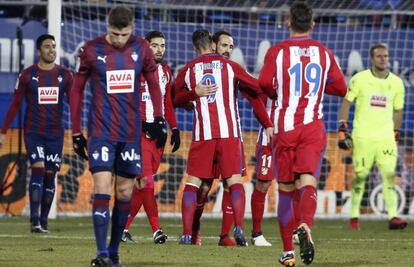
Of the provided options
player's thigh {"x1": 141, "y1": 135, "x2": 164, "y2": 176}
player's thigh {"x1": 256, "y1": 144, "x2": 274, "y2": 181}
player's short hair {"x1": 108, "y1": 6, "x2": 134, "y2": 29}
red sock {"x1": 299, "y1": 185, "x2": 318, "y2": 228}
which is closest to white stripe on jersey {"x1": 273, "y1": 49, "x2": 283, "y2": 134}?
red sock {"x1": 299, "y1": 185, "x2": 318, "y2": 228}

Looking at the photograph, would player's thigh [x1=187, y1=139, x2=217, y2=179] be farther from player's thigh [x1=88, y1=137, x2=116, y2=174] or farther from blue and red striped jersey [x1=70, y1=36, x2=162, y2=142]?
player's thigh [x1=88, y1=137, x2=116, y2=174]

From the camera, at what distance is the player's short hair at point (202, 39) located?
36.9 feet

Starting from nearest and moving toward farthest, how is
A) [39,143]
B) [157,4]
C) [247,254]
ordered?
[247,254] < [39,143] < [157,4]

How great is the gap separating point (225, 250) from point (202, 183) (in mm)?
1137

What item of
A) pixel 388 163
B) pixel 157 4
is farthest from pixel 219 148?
pixel 157 4

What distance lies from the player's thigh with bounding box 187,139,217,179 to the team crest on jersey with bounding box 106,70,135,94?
275cm

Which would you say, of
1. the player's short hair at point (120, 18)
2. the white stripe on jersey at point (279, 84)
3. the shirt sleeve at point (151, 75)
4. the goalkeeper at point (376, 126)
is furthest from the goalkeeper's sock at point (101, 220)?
the goalkeeper at point (376, 126)

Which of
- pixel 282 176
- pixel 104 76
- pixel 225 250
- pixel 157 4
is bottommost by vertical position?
pixel 225 250

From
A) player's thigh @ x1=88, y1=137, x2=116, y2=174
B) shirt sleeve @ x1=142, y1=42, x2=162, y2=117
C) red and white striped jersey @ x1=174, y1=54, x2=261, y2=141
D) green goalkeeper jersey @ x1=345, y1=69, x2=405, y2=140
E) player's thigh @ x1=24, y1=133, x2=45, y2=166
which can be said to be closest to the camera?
player's thigh @ x1=88, y1=137, x2=116, y2=174

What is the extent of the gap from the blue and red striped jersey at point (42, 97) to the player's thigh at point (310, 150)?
5.56 metres

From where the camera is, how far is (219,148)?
11219 millimetres

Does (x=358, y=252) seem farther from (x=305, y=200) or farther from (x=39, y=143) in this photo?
(x=39, y=143)

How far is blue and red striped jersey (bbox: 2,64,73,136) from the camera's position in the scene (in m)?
14.0

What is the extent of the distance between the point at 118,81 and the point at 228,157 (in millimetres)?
2828
